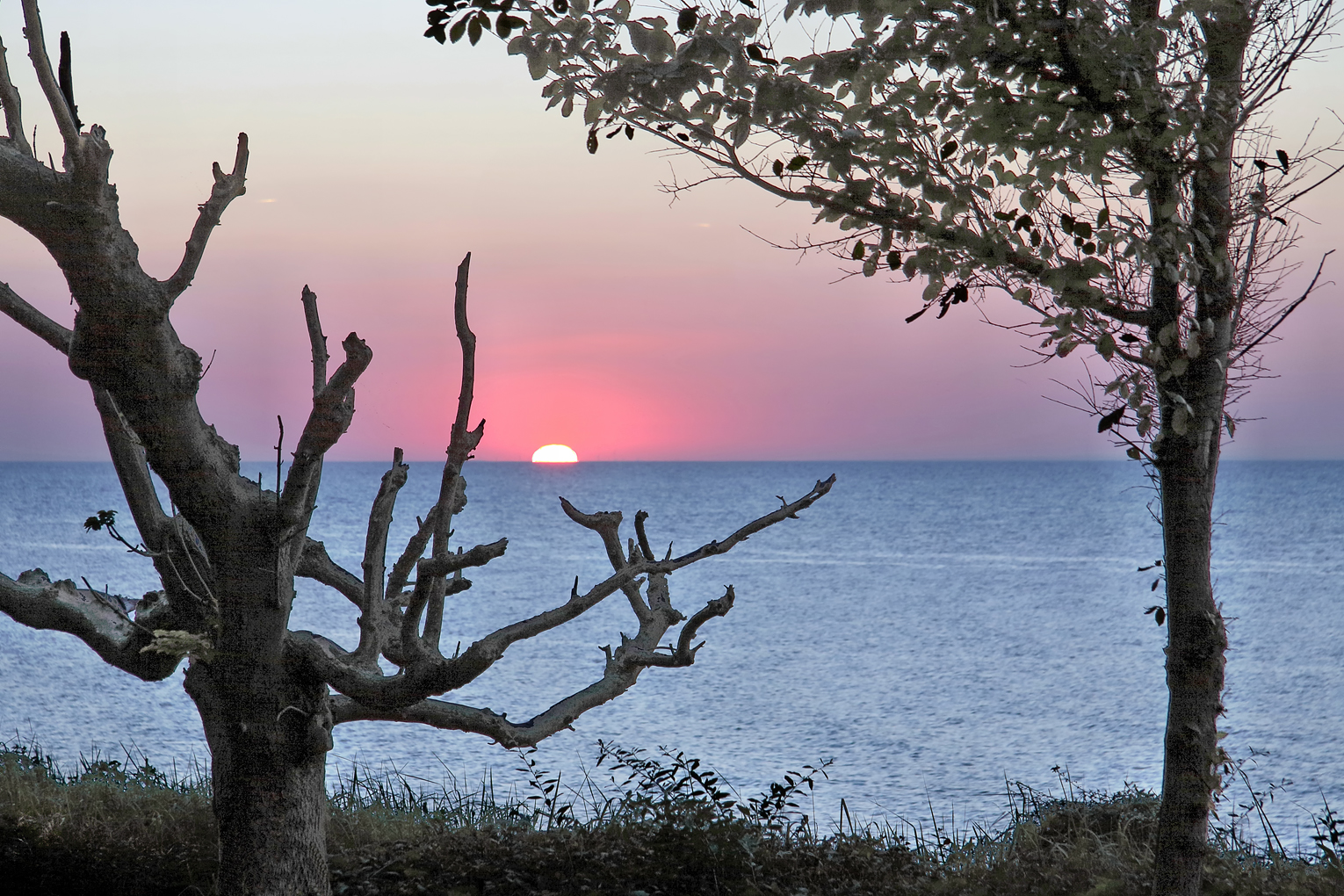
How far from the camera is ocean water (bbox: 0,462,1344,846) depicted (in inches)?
611

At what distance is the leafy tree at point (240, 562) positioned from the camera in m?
4.21

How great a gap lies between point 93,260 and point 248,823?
2.68 meters

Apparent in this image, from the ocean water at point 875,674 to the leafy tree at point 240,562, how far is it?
23.2ft

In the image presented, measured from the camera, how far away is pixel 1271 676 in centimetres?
2436

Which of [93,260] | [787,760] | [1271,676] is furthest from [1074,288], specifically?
Answer: [1271,676]

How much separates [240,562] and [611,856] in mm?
2841

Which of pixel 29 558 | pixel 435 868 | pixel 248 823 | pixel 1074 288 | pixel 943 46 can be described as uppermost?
pixel 943 46

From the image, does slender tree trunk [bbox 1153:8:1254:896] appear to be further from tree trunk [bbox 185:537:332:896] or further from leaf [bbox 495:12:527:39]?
tree trunk [bbox 185:537:332:896]

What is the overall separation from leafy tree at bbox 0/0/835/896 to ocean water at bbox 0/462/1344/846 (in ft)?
23.2

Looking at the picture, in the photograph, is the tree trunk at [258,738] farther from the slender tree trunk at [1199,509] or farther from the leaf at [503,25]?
the slender tree trunk at [1199,509]

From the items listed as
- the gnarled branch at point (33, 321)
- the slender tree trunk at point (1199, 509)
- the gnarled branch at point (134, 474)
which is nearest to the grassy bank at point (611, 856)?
the slender tree trunk at point (1199, 509)

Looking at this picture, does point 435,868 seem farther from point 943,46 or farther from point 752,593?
point 752,593

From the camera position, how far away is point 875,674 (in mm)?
24844

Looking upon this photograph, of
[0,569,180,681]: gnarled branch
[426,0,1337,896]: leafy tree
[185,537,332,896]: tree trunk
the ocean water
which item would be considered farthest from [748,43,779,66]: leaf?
the ocean water
